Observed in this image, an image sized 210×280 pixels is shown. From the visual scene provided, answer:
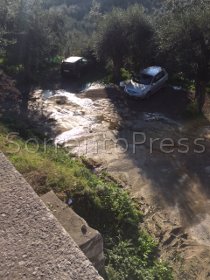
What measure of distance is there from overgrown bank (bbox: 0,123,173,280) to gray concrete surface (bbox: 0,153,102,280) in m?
2.13

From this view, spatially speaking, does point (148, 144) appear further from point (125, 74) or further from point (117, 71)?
point (125, 74)

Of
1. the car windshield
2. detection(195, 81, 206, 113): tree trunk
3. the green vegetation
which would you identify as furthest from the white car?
detection(195, 81, 206, 113): tree trunk

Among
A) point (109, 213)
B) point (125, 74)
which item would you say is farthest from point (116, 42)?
point (109, 213)

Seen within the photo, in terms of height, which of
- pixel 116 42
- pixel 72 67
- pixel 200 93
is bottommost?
pixel 72 67

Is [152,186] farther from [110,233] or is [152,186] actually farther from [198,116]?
[198,116]

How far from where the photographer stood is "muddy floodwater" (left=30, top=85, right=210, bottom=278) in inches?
457

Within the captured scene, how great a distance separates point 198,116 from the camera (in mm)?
17312

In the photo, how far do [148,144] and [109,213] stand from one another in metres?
5.90

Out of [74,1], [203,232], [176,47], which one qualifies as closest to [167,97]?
[176,47]

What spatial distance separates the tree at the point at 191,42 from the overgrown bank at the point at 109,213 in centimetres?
763

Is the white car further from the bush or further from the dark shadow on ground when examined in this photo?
the bush

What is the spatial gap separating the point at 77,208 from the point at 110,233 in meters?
0.99

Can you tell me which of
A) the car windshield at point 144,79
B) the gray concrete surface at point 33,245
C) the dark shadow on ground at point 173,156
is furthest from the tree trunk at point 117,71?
the gray concrete surface at point 33,245

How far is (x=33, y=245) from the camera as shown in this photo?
5.23 meters
